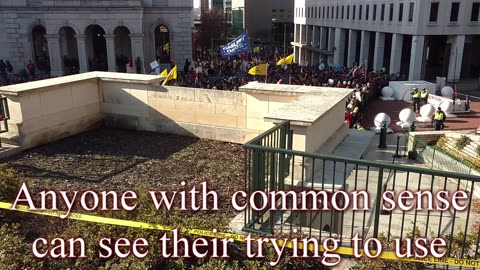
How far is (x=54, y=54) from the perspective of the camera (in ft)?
115

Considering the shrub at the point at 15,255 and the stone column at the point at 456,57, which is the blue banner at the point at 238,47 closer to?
the shrub at the point at 15,255

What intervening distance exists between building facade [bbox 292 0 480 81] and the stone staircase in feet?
96.7

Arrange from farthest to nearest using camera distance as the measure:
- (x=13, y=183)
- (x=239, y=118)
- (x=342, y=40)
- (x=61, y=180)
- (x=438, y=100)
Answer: (x=342, y=40) < (x=438, y=100) < (x=239, y=118) < (x=61, y=180) < (x=13, y=183)

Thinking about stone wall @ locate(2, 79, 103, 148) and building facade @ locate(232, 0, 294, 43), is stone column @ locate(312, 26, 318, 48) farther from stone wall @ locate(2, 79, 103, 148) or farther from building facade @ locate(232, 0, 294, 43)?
stone wall @ locate(2, 79, 103, 148)

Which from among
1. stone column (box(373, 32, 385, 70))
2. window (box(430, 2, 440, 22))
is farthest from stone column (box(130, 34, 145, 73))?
stone column (box(373, 32, 385, 70))

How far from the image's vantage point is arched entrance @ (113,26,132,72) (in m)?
38.5

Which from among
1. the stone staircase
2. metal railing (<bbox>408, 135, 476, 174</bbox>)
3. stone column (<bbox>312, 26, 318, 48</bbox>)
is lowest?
the stone staircase

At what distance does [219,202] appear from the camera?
22.6 ft

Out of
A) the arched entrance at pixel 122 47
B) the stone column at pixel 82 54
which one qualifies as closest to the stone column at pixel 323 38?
the arched entrance at pixel 122 47

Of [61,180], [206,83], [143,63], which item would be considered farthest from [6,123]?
[143,63]

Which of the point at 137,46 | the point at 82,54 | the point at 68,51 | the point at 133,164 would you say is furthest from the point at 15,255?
the point at 68,51

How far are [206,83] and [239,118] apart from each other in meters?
16.5

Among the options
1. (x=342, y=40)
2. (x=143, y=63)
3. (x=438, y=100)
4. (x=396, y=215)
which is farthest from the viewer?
(x=342, y=40)

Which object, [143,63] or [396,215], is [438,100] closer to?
[396,215]
